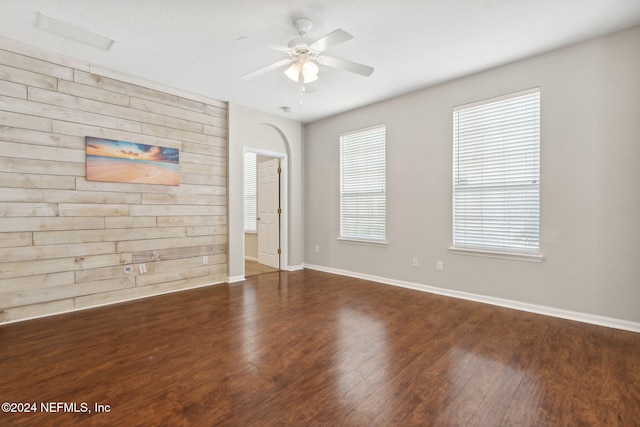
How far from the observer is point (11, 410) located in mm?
1808

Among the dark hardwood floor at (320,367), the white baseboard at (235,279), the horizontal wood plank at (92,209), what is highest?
the horizontal wood plank at (92,209)

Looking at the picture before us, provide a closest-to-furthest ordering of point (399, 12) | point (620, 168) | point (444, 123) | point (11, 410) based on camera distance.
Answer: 1. point (11, 410)
2. point (399, 12)
3. point (620, 168)
4. point (444, 123)

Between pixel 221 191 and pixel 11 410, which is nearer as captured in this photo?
pixel 11 410

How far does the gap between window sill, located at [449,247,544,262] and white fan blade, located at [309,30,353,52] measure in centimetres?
299

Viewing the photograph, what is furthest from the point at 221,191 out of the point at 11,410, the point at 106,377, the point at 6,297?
the point at 11,410

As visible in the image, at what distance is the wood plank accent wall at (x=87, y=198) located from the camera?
320 cm

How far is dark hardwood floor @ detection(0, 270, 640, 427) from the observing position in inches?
70.2

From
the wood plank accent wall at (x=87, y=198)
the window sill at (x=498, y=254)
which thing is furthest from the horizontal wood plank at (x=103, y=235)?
the window sill at (x=498, y=254)

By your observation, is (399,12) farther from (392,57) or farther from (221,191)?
(221,191)

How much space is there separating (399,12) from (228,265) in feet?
13.5

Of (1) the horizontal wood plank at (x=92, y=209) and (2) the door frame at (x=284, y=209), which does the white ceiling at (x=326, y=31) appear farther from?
(2) the door frame at (x=284, y=209)

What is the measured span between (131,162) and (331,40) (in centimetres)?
307

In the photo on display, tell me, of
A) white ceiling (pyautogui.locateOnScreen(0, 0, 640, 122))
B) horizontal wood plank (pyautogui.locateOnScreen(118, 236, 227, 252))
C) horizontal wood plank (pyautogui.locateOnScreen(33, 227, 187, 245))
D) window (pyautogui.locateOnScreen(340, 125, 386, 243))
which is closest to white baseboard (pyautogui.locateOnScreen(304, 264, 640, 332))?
window (pyautogui.locateOnScreen(340, 125, 386, 243))

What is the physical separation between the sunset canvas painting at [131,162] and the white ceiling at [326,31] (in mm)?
938
